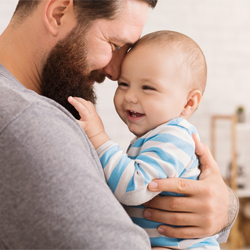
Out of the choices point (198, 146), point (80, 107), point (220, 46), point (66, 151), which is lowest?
point (220, 46)

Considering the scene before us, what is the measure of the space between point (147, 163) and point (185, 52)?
0.47 m

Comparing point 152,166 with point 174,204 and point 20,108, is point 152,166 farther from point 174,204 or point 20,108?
point 20,108

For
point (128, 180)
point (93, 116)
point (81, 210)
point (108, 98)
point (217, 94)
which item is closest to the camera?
point (81, 210)

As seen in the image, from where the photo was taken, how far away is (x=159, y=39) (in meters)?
1.22

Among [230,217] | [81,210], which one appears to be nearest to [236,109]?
[230,217]

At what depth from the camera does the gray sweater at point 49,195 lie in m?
0.65

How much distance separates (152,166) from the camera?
3.27 feet

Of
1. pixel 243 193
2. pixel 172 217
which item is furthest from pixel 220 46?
pixel 172 217

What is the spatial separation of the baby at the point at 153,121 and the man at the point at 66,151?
4cm

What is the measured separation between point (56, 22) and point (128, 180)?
59 centimetres

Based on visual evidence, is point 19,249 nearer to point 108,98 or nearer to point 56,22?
point 56,22

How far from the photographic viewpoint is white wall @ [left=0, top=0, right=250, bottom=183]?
3711 mm

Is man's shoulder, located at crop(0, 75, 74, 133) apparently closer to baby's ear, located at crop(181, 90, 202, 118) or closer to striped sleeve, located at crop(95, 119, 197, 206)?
striped sleeve, located at crop(95, 119, 197, 206)

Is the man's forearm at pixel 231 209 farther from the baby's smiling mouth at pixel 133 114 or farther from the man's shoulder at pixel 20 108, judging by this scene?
the man's shoulder at pixel 20 108
